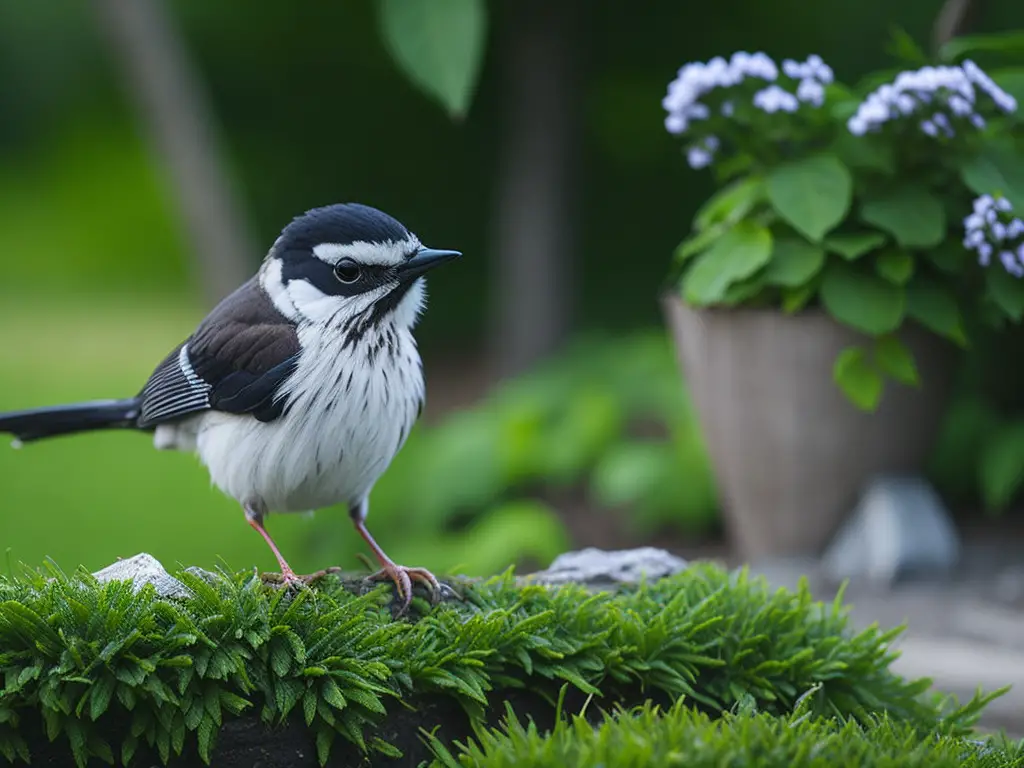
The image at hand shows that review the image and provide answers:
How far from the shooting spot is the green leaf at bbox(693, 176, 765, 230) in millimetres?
5047

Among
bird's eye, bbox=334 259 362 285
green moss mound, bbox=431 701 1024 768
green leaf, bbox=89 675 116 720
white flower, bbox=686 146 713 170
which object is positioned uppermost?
bird's eye, bbox=334 259 362 285

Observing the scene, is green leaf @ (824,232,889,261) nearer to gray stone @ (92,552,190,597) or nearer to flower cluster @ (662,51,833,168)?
flower cluster @ (662,51,833,168)

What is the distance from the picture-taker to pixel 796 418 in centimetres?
510

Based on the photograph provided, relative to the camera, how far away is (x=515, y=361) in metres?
8.38

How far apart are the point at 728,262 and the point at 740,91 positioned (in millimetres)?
677

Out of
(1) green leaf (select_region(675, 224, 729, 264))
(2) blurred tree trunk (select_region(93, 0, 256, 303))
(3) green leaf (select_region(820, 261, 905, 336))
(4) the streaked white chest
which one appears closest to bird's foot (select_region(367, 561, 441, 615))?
(4) the streaked white chest

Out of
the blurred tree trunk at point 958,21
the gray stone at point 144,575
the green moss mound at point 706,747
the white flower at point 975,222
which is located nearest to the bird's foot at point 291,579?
the gray stone at point 144,575

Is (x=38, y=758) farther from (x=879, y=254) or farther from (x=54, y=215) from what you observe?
(x=54, y=215)

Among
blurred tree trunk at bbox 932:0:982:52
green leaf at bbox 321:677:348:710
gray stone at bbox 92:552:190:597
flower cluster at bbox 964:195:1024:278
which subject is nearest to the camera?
green leaf at bbox 321:677:348:710

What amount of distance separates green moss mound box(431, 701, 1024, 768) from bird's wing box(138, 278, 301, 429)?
1063mm

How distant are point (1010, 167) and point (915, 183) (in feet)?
1.15

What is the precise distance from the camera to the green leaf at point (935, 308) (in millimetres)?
4738

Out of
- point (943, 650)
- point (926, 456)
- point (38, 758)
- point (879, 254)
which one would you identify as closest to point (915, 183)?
point (879, 254)

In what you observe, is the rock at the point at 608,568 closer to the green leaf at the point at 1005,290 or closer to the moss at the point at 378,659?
the moss at the point at 378,659
